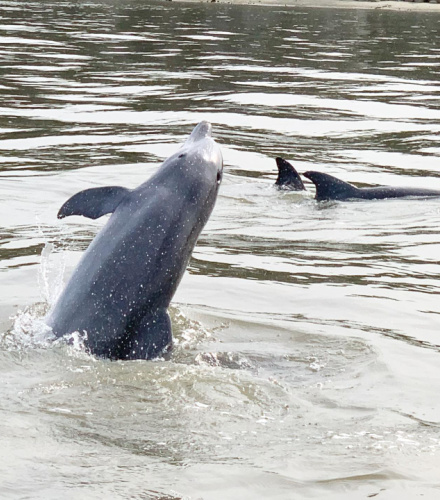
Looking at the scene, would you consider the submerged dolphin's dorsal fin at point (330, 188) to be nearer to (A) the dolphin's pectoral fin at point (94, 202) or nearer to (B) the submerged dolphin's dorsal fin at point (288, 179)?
(B) the submerged dolphin's dorsal fin at point (288, 179)

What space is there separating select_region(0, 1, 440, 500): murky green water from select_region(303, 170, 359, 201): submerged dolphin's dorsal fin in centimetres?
18

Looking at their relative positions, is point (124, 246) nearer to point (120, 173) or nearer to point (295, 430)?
point (295, 430)

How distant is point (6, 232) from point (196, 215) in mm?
4143

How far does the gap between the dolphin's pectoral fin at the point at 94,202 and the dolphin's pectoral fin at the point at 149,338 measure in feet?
2.57

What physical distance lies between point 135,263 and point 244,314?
5.42 feet

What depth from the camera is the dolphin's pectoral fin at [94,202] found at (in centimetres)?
674

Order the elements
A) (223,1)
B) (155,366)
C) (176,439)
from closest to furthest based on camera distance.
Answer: (176,439)
(155,366)
(223,1)

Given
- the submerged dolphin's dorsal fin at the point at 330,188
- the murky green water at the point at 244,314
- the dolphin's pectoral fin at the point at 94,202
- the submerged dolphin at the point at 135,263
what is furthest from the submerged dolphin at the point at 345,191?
the dolphin's pectoral fin at the point at 94,202

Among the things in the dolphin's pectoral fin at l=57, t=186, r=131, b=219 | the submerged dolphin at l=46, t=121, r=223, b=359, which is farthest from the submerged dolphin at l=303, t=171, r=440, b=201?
the dolphin's pectoral fin at l=57, t=186, r=131, b=219

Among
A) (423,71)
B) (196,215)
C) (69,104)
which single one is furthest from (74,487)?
(423,71)

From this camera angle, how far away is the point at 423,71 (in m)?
28.0

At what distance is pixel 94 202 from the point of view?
676 cm

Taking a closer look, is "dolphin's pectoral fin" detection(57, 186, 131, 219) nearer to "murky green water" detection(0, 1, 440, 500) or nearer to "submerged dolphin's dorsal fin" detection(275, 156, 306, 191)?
"murky green water" detection(0, 1, 440, 500)

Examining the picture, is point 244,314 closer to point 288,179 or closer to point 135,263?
point 135,263
